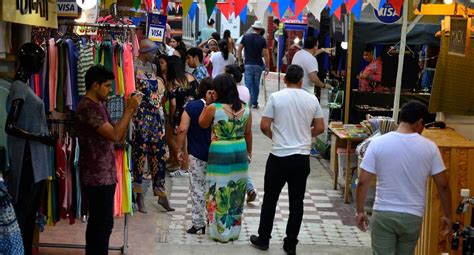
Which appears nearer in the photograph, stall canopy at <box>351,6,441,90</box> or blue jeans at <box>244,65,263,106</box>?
stall canopy at <box>351,6,441,90</box>

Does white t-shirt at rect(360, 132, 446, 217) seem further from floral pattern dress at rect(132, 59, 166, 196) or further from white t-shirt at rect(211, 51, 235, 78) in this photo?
white t-shirt at rect(211, 51, 235, 78)

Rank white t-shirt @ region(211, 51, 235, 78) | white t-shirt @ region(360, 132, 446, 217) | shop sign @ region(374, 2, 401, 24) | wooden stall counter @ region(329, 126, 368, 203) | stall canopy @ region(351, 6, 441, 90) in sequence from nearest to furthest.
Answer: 1. white t-shirt @ region(360, 132, 446, 217)
2. wooden stall counter @ region(329, 126, 368, 203)
3. shop sign @ region(374, 2, 401, 24)
4. stall canopy @ region(351, 6, 441, 90)
5. white t-shirt @ region(211, 51, 235, 78)

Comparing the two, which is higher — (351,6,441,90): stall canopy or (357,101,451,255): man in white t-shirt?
(351,6,441,90): stall canopy

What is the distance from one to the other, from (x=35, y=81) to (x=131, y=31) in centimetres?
130

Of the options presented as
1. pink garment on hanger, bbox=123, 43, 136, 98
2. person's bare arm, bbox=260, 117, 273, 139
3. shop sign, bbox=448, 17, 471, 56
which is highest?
shop sign, bbox=448, 17, 471, 56

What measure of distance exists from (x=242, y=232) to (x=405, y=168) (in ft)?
10.7

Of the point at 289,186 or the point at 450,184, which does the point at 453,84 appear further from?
the point at 289,186

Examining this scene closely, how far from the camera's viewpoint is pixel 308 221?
356 inches

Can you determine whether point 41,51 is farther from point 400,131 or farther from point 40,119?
point 400,131

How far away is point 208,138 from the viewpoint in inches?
312

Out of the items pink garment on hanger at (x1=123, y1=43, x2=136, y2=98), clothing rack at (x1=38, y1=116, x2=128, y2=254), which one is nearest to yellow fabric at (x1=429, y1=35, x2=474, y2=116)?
pink garment on hanger at (x1=123, y1=43, x2=136, y2=98)

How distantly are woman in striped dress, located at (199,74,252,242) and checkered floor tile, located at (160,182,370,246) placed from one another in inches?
10.8

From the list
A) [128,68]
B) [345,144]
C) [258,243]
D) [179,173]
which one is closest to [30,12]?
[128,68]

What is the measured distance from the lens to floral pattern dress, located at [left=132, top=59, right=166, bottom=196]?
8523 millimetres
